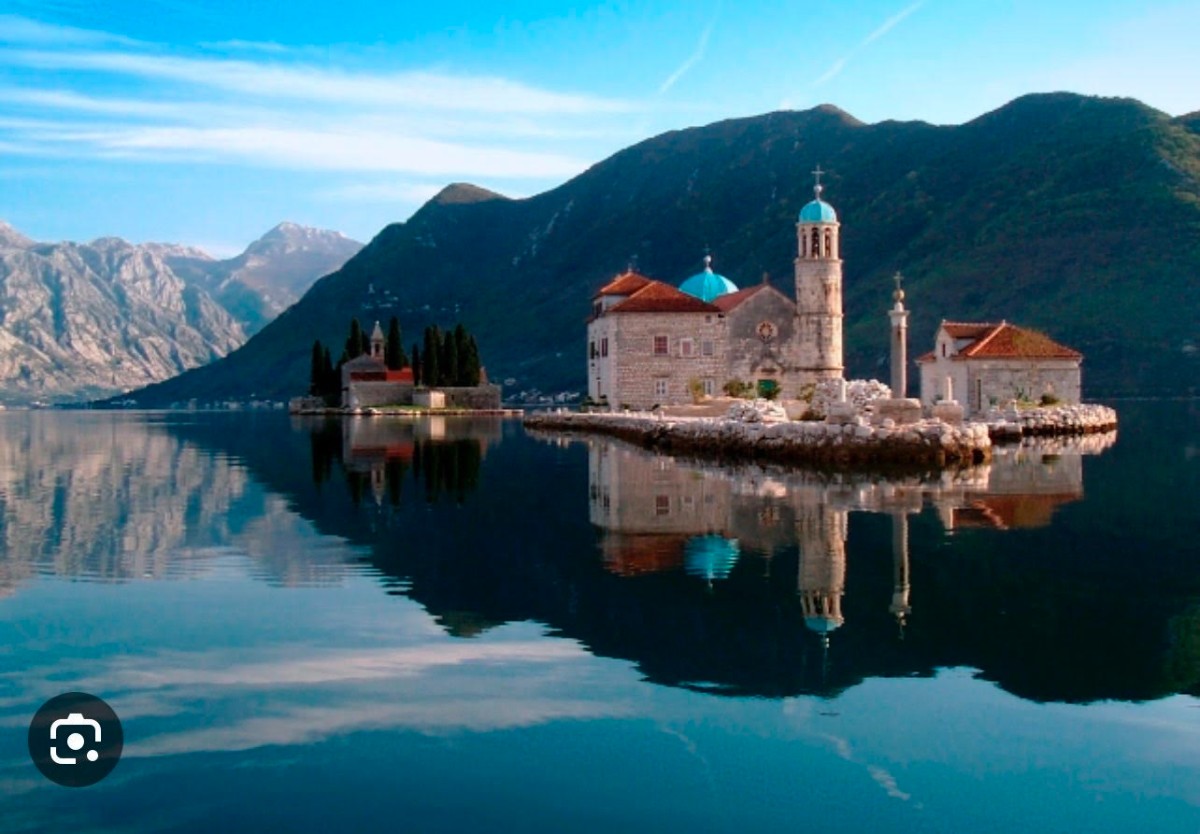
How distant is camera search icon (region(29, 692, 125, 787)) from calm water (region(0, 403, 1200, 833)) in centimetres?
12

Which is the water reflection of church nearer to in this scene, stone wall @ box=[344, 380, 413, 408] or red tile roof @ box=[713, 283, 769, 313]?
red tile roof @ box=[713, 283, 769, 313]

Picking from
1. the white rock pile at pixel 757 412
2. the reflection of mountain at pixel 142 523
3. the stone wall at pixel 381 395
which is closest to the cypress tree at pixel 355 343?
the stone wall at pixel 381 395

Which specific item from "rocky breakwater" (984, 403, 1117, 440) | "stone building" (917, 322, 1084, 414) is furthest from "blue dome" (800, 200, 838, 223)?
"rocky breakwater" (984, 403, 1117, 440)

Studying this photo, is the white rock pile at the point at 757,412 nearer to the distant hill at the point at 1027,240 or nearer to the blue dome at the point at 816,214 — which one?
the blue dome at the point at 816,214

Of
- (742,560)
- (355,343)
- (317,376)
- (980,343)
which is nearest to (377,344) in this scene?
(317,376)

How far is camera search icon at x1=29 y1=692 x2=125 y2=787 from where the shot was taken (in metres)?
7.88

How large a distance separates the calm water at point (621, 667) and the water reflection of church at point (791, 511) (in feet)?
0.34

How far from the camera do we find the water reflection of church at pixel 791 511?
14.8 meters

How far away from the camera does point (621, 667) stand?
10.3 metres

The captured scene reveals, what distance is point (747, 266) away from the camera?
185125 millimetres

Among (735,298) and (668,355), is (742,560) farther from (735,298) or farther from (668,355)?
(735,298)

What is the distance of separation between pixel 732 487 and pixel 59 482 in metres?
16.6

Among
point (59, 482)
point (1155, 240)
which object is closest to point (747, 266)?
point (1155, 240)

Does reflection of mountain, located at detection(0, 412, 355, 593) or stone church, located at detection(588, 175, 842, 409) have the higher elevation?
stone church, located at detection(588, 175, 842, 409)
